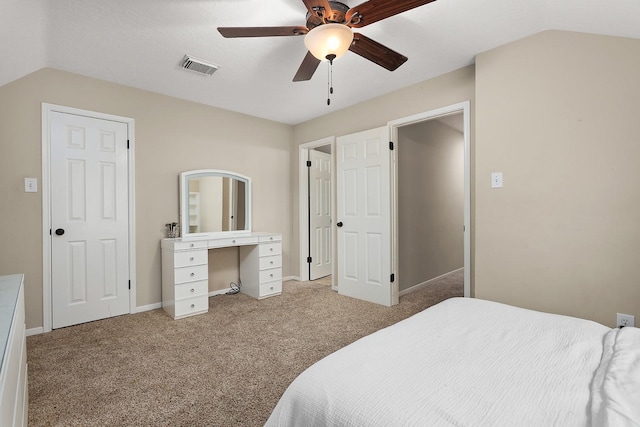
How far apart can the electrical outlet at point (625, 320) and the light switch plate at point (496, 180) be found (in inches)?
44.3

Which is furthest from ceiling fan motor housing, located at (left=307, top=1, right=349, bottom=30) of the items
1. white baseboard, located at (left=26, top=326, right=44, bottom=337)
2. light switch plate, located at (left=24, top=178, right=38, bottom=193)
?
white baseboard, located at (left=26, top=326, right=44, bottom=337)

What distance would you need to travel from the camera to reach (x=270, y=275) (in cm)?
375

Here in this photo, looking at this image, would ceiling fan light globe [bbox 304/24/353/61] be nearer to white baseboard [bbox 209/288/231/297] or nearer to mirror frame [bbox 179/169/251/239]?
mirror frame [bbox 179/169/251/239]

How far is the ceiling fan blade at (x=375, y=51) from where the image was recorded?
73.2 inches

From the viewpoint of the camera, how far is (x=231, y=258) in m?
3.96

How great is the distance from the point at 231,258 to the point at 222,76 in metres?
2.21

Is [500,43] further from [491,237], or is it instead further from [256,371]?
[256,371]

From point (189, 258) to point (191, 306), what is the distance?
1.63 feet

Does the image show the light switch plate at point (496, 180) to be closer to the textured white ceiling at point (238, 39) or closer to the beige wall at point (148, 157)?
the textured white ceiling at point (238, 39)

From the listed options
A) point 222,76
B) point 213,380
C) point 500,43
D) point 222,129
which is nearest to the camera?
point 213,380

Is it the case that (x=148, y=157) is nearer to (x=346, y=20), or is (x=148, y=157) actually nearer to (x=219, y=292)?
(x=219, y=292)

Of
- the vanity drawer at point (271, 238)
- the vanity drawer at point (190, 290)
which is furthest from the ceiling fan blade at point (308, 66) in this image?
the vanity drawer at point (190, 290)

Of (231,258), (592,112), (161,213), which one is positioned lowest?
(231,258)

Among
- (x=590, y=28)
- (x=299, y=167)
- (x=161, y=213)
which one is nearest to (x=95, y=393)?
(x=161, y=213)
